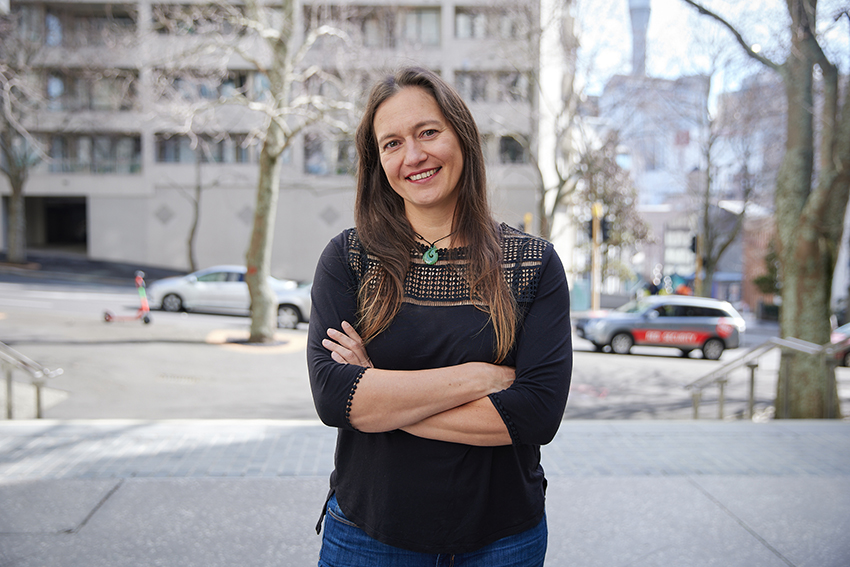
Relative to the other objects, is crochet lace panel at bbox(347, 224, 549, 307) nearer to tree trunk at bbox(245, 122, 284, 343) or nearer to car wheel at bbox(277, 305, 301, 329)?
tree trunk at bbox(245, 122, 284, 343)

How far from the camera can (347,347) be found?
75.9 inches

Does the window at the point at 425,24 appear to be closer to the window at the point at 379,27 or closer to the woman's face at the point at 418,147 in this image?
the window at the point at 379,27

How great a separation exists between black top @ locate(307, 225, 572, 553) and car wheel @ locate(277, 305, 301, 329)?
15395 mm

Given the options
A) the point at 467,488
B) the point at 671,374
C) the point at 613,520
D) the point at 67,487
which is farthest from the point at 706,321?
Result: the point at 467,488

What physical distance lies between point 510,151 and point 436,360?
33738 millimetres

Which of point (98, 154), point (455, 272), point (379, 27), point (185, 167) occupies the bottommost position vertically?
point (455, 272)

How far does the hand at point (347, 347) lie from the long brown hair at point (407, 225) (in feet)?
0.10

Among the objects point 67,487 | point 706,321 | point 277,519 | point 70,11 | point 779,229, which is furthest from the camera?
point 70,11

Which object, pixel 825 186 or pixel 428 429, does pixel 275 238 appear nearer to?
pixel 825 186

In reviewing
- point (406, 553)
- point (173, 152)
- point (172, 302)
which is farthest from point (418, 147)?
point (173, 152)

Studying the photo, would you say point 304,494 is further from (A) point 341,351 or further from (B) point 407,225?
(B) point 407,225

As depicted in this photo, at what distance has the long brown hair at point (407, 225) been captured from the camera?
1.85 m

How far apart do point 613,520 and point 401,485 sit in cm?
267

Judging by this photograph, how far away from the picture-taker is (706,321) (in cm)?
1745
